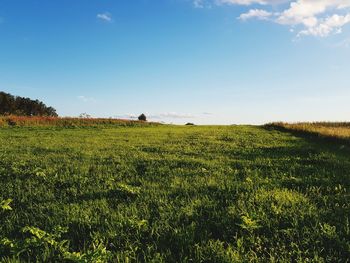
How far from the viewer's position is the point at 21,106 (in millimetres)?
126562

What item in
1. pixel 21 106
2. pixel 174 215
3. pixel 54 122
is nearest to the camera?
pixel 174 215

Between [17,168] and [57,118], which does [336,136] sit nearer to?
[17,168]

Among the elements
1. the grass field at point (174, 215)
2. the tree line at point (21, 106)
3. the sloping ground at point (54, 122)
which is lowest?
the grass field at point (174, 215)

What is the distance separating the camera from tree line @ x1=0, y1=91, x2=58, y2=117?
115000 mm

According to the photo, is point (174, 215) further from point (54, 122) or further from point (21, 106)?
point (21, 106)

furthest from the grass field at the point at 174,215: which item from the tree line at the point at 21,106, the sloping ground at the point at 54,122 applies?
the tree line at the point at 21,106

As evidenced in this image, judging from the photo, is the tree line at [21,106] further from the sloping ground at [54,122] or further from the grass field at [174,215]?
the grass field at [174,215]

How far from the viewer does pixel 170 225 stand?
5.13 m

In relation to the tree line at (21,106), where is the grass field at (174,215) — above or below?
below

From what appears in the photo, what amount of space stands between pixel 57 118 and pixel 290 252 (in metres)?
42.6

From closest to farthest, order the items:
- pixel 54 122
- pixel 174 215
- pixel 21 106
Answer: pixel 174 215 → pixel 54 122 → pixel 21 106

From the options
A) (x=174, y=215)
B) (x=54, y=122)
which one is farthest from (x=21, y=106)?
(x=174, y=215)

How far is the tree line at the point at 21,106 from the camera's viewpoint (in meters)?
115

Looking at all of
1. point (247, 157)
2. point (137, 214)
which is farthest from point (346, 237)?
point (247, 157)
